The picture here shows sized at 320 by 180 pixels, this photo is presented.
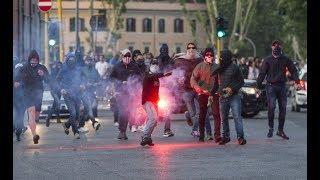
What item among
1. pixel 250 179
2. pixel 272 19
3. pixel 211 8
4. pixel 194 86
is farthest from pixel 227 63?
pixel 272 19

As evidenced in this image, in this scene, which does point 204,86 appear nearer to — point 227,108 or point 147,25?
point 227,108

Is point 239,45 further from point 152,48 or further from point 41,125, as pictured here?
point 41,125

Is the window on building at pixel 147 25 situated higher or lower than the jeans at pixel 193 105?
higher

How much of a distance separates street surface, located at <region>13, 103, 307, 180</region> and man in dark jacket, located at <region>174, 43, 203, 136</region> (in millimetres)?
397

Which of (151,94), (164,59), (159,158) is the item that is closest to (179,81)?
(164,59)

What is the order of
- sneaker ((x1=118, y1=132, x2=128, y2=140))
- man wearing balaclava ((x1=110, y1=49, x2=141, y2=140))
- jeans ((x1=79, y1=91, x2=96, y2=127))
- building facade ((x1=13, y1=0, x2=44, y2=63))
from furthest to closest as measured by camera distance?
building facade ((x1=13, y1=0, x2=44, y2=63)), jeans ((x1=79, y1=91, x2=96, y2=127)), man wearing balaclava ((x1=110, y1=49, x2=141, y2=140)), sneaker ((x1=118, y1=132, x2=128, y2=140))

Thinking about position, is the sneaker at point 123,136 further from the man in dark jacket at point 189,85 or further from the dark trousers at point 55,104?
the dark trousers at point 55,104

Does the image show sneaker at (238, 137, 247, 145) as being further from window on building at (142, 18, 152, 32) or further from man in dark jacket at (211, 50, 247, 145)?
window on building at (142, 18, 152, 32)

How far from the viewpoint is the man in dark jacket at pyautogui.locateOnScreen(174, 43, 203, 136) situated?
18.9m

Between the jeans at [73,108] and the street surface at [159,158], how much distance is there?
0.26 meters

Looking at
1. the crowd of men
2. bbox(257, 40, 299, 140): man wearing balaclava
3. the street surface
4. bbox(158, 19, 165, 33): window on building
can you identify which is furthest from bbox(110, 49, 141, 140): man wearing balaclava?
bbox(158, 19, 165, 33): window on building

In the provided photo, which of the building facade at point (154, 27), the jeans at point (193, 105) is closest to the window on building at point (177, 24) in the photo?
the building facade at point (154, 27)

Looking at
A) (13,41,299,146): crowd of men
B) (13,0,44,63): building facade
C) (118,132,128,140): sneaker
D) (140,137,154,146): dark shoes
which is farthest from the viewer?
(13,0,44,63): building facade

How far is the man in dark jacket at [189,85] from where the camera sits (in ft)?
62.0
